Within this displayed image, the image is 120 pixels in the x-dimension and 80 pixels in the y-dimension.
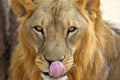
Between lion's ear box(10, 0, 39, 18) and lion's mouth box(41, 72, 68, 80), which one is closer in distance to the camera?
lion's mouth box(41, 72, 68, 80)

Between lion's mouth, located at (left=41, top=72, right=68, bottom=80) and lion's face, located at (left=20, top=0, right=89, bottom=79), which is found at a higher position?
lion's face, located at (left=20, top=0, right=89, bottom=79)

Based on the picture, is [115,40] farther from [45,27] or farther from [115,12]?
[115,12]

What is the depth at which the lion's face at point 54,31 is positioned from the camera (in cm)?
322

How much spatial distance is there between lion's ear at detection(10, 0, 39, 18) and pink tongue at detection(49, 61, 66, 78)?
411mm

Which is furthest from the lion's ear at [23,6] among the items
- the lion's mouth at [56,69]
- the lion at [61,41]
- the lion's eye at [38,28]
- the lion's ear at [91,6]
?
the lion's mouth at [56,69]

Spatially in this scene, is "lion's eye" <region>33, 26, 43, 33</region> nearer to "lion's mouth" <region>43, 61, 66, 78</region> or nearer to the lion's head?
the lion's head

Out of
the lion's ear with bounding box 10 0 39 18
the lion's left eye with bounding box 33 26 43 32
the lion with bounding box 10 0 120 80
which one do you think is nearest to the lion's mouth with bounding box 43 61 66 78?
the lion with bounding box 10 0 120 80

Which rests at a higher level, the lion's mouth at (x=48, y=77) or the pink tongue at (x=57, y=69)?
the pink tongue at (x=57, y=69)

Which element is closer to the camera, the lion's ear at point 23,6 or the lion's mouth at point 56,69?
the lion's mouth at point 56,69

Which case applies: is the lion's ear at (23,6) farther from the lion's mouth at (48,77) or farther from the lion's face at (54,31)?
the lion's mouth at (48,77)

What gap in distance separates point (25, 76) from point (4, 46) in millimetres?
539

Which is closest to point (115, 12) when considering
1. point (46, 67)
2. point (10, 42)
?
point (10, 42)

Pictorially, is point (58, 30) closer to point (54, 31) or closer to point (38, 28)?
point (54, 31)

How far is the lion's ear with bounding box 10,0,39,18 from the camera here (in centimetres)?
339
